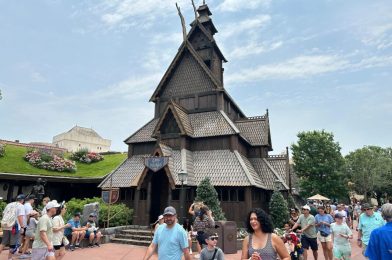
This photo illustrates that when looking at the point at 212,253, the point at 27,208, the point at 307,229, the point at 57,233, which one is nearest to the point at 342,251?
the point at 307,229

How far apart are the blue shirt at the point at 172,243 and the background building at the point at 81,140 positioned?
106m

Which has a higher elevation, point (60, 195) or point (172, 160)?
point (172, 160)

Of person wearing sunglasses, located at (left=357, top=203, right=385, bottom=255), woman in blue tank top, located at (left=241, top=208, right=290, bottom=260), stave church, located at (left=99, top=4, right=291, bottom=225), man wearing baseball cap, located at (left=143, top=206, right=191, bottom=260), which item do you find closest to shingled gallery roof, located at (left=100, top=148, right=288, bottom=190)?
stave church, located at (left=99, top=4, right=291, bottom=225)

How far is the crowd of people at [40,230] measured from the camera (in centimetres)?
660

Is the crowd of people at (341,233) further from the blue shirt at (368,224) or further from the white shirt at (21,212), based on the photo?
the white shirt at (21,212)

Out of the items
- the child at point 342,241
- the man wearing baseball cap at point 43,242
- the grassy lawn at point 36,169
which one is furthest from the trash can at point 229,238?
the grassy lawn at point 36,169

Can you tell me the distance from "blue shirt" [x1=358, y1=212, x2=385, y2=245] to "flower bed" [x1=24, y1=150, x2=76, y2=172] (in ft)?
102

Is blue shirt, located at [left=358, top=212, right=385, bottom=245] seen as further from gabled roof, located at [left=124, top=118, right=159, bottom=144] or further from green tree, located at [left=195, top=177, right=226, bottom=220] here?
gabled roof, located at [left=124, top=118, right=159, bottom=144]

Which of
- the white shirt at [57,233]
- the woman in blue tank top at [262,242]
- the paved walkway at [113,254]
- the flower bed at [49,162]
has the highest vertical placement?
the flower bed at [49,162]

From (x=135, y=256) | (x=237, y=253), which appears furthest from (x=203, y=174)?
(x=135, y=256)

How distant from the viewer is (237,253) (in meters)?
13.8

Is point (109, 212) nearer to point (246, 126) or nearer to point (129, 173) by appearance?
point (129, 173)

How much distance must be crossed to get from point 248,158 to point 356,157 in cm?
3630

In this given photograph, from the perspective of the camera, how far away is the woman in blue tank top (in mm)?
3965
